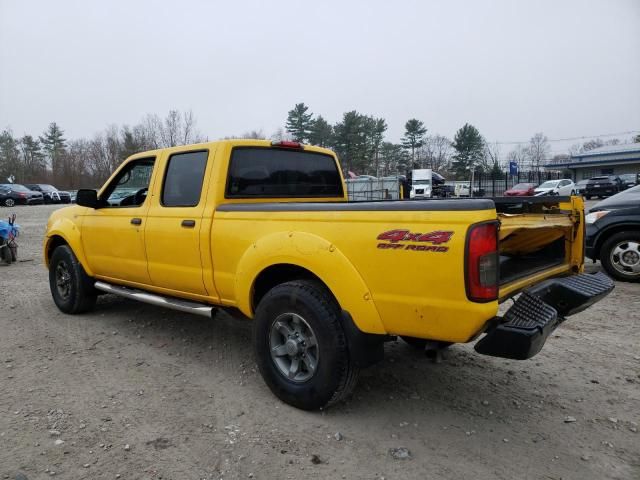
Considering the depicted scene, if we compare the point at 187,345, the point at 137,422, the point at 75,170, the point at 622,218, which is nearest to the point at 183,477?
the point at 137,422

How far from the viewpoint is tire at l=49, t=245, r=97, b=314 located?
5.26 metres

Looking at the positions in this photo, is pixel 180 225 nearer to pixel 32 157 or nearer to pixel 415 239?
pixel 415 239

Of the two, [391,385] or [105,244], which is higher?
[105,244]

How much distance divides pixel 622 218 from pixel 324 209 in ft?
18.6

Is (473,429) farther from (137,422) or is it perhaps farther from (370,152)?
(370,152)

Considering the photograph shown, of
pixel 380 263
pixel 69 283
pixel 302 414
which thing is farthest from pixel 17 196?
pixel 380 263

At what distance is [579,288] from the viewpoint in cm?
301

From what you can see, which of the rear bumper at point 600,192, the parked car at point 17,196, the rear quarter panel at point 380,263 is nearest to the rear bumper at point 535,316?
the rear quarter panel at point 380,263

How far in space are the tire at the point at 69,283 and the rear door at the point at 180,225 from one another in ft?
4.86

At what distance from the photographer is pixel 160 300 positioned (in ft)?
13.6

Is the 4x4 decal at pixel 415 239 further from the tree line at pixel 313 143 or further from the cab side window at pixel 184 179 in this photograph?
the tree line at pixel 313 143

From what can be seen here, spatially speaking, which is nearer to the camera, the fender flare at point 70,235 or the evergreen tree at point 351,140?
the fender flare at point 70,235

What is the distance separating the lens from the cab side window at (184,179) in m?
3.92

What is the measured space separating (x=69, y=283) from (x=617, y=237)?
7.42 meters
